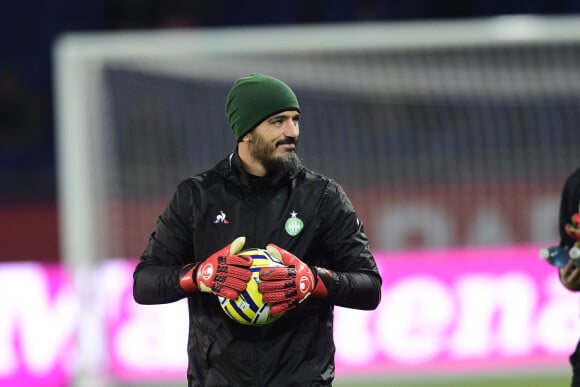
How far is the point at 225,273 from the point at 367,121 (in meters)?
5.59

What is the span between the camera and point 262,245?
3967 mm

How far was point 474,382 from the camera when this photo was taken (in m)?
9.05

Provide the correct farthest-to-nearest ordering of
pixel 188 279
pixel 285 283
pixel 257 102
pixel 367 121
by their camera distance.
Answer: pixel 367 121 → pixel 257 102 → pixel 188 279 → pixel 285 283

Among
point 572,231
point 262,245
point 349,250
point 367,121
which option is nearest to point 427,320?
point 367,121

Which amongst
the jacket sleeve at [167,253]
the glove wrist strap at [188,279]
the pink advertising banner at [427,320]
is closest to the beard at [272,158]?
the jacket sleeve at [167,253]

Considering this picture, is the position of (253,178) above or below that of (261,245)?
above

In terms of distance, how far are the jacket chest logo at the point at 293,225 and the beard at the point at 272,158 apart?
0.15m

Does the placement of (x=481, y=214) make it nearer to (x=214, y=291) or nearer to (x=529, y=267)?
(x=529, y=267)

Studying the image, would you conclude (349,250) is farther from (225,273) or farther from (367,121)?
(367,121)

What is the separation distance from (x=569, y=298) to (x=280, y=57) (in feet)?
9.08

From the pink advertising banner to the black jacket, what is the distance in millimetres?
4824

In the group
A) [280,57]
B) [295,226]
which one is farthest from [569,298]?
[295,226]

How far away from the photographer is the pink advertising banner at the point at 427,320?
894 cm

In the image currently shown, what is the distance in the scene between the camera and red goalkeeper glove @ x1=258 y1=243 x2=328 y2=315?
3793 mm
